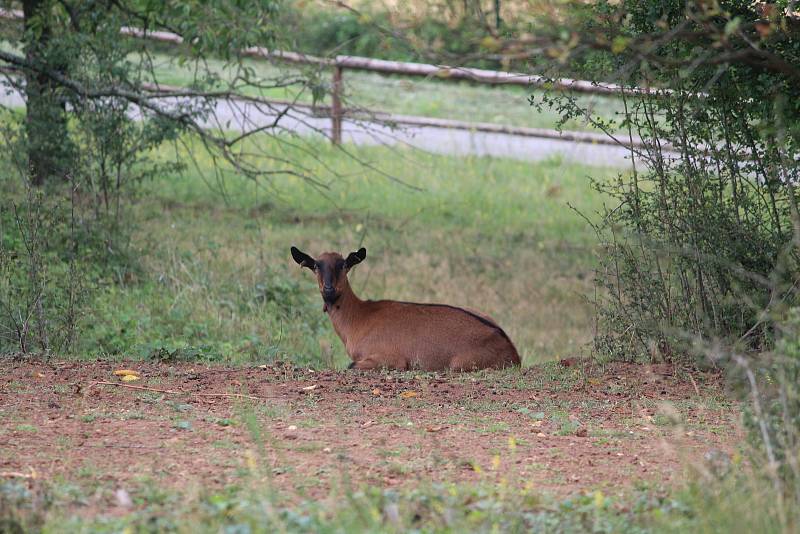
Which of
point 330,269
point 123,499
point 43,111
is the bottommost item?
point 123,499

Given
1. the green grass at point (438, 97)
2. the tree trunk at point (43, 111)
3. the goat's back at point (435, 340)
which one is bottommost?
the goat's back at point (435, 340)

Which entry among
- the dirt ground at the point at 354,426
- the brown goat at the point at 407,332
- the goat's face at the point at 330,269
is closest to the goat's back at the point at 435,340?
the brown goat at the point at 407,332

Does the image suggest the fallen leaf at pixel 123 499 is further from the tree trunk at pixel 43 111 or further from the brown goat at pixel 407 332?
the tree trunk at pixel 43 111

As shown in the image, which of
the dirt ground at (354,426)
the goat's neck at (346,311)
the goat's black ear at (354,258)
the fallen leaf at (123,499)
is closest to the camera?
the fallen leaf at (123,499)

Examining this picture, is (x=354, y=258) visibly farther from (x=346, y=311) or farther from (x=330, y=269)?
(x=346, y=311)

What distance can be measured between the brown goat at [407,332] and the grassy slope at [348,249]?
676 millimetres

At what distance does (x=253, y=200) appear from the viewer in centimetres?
1694

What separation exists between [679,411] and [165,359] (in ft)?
14.0

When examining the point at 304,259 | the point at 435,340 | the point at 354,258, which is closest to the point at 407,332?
the point at 435,340

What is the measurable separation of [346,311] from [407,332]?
0.72 metres

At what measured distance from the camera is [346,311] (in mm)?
10625

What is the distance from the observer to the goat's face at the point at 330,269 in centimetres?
1028

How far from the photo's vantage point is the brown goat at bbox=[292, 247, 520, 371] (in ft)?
32.8

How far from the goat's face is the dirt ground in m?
1.22
